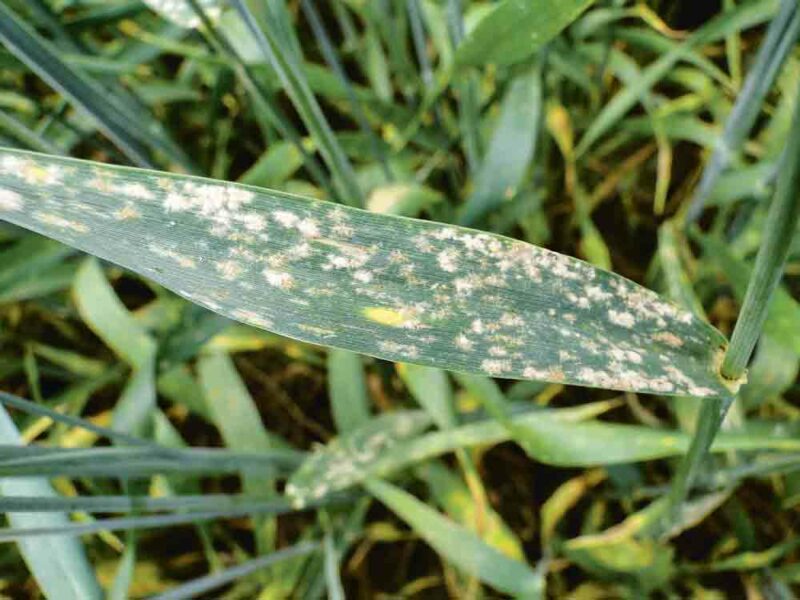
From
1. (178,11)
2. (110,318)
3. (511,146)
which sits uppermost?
(178,11)

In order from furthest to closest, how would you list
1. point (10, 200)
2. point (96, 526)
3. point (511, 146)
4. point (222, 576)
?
point (511, 146) → point (222, 576) → point (96, 526) → point (10, 200)

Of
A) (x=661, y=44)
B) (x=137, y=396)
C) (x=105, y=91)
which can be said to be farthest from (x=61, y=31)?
(x=661, y=44)

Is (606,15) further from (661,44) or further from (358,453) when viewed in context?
(358,453)

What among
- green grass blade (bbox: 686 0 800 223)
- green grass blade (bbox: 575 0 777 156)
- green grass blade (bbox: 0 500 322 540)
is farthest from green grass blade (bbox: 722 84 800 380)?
green grass blade (bbox: 575 0 777 156)

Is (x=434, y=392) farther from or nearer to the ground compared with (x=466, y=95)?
nearer to the ground

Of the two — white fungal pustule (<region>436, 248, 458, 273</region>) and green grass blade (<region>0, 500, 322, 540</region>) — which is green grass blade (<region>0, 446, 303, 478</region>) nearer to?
green grass blade (<region>0, 500, 322, 540</region>)

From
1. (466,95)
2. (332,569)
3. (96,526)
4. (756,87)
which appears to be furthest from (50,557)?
(756,87)

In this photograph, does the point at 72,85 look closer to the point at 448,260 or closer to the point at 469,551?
the point at 448,260
